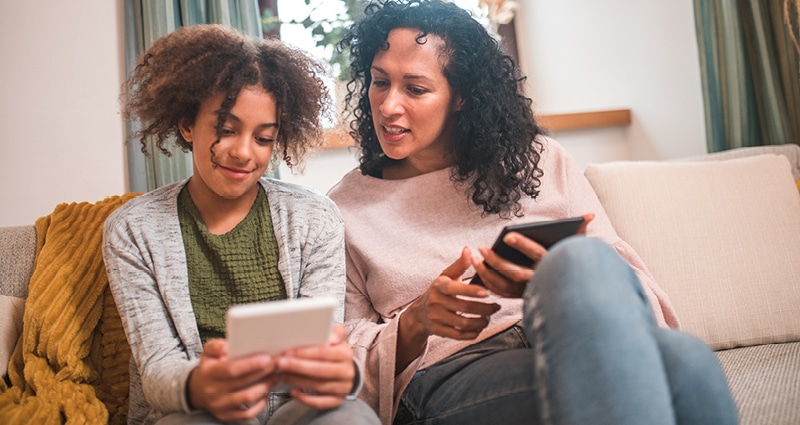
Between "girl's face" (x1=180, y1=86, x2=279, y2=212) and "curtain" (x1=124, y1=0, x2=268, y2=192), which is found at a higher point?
"curtain" (x1=124, y1=0, x2=268, y2=192)

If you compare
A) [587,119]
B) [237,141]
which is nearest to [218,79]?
[237,141]

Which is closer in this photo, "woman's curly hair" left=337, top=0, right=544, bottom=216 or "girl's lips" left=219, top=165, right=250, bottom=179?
"girl's lips" left=219, top=165, right=250, bottom=179

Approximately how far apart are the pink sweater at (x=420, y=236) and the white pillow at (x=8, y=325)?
0.64 metres

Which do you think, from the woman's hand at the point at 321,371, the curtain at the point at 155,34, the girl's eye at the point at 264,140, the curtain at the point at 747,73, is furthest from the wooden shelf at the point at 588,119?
the woman's hand at the point at 321,371

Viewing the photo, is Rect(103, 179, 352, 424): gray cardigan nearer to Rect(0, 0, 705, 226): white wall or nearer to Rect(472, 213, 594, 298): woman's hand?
Rect(472, 213, 594, 298): woman's hand

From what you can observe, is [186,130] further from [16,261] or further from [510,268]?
[510,268]

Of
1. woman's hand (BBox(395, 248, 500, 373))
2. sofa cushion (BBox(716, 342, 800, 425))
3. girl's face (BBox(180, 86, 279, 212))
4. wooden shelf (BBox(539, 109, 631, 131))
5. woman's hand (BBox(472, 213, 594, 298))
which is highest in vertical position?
wooden shelf (BBox(539, 109, 631, 131))

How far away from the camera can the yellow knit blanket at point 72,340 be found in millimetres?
1275

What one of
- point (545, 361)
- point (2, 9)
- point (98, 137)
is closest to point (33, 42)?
point (2, 9)

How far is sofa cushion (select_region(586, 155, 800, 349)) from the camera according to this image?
164cm

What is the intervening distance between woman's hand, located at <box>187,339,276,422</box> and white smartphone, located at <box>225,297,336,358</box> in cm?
2

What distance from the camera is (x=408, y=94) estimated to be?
1453 millimetres

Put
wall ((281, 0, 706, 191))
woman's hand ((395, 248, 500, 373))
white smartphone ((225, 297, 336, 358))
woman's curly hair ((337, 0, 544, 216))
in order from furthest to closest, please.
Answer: wall ((281, 0, 706, 191))
woman's curly hair ((337, 0, 544, 216))
woman's hand ((395, 248, 500, 373))
white smartphone ((225, 297, 336, 358))

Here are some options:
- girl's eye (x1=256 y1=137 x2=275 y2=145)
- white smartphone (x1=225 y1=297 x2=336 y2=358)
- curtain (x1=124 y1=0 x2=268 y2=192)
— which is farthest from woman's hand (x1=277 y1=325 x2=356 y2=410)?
curtain (x1=124 y1=0 x2=268 y2=192)
